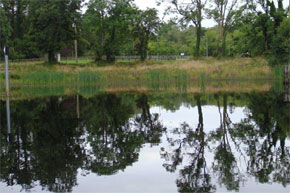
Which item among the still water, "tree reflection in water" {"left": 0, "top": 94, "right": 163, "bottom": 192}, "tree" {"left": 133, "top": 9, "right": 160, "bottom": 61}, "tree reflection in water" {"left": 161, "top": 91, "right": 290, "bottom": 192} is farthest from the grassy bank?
"tree reflection in water" {"left": 161, "top": 91, "right": 290, "bottom": 192}

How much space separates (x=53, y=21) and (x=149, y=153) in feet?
129

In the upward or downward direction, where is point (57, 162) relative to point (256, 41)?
downward

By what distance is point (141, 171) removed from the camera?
6246mm

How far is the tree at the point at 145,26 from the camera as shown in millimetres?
47594

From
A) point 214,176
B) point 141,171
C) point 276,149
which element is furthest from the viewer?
point 276,149

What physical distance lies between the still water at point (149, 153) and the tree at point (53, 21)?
3278 centimetres

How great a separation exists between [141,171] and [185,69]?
28.9 m

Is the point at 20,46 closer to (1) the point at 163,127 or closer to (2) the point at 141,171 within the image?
(1) the point at 163,127

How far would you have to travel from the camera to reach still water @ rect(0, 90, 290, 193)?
220 inches

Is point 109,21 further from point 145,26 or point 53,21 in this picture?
point 53,21

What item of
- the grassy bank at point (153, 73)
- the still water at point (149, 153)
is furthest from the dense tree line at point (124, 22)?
the still water at point (149, 153)

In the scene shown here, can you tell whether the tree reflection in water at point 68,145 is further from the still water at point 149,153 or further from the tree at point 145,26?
the tree at point 145,26

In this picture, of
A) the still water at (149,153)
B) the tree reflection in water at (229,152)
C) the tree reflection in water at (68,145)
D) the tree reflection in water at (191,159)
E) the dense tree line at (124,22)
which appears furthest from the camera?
the dense tree line at (124,22)

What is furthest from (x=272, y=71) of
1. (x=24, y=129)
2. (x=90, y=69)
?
(x=24, y=129)
